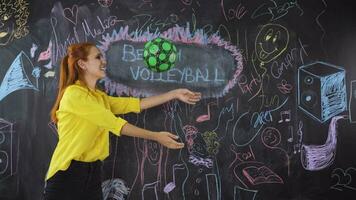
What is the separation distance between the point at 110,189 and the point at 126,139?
1.36ft

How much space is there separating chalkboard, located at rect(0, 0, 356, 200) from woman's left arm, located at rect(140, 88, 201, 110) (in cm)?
9

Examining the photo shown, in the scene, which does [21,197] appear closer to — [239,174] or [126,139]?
Answer: [126,139]

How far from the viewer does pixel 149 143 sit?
3455mm

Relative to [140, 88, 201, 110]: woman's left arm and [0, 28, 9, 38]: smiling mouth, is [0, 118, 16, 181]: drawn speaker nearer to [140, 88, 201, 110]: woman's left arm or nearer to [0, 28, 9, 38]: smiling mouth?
[0, 28, 9, 38]: smiling mouth

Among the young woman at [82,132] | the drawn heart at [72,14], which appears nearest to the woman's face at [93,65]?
the young woman at [82,132]

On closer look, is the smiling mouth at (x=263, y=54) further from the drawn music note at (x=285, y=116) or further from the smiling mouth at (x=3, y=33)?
the smiling mouth at (x=3, y=33)

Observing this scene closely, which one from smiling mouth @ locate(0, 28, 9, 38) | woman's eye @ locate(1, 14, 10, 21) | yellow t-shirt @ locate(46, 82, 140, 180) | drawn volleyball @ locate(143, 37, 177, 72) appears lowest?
yellow t-shirt @ locate(46, 82, 140, 180)

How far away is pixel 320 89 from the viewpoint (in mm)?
3338

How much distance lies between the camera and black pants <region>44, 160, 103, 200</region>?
110 inches

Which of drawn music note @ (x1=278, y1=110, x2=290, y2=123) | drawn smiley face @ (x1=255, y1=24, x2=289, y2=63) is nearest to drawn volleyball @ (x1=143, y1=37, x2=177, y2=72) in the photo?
drawn smiley face @ (x1=255, y1=24, x2=289, y2=63)

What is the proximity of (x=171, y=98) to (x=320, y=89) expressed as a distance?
1125mm

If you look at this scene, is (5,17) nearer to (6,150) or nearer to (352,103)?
(6,150)

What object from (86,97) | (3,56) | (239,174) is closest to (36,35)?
(3,56)

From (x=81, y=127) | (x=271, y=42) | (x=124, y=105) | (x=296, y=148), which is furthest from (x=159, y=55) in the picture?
(x=296, y=148)
